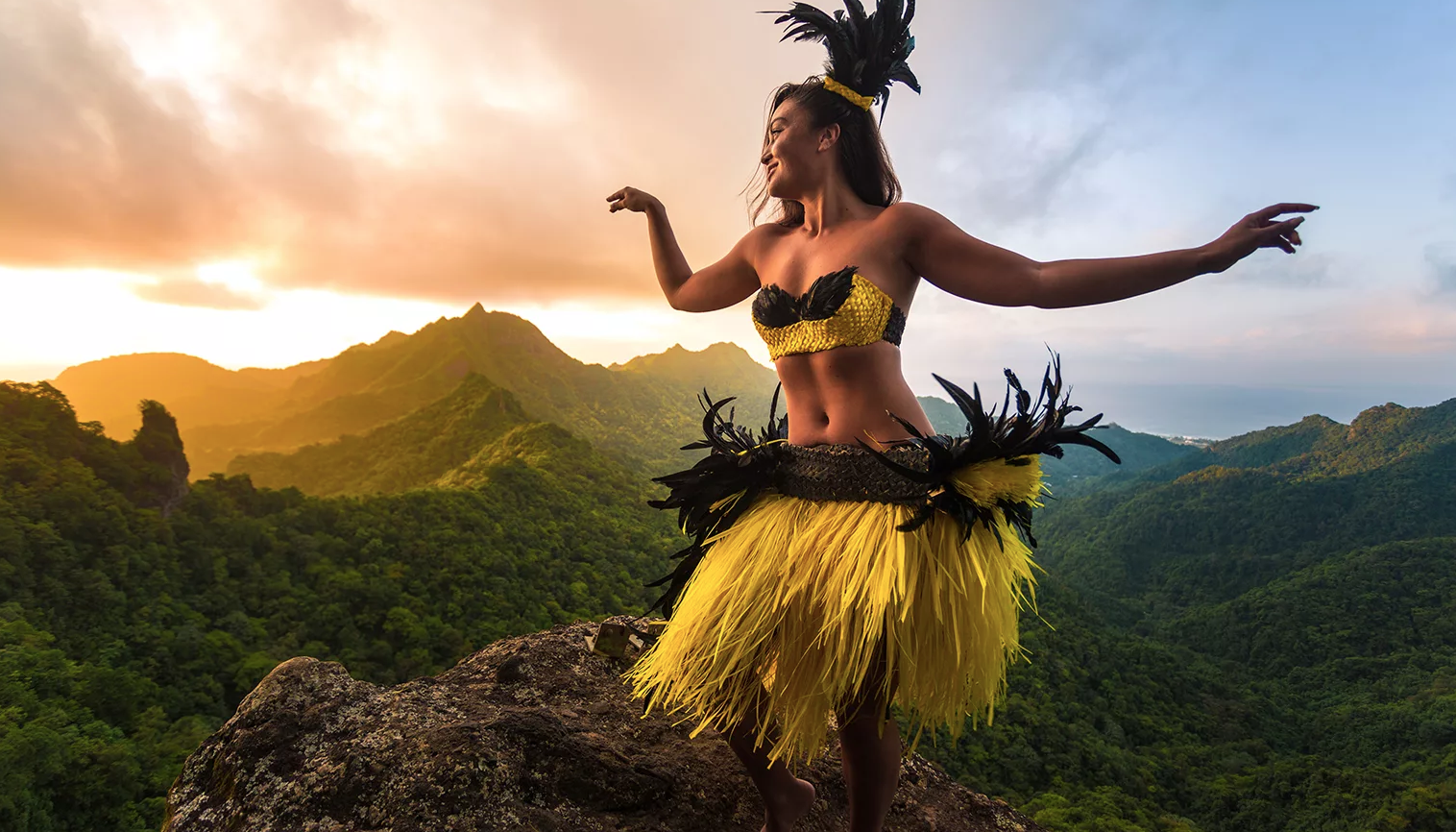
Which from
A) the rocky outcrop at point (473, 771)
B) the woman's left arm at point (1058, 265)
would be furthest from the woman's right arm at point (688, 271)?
the rocky outcrop at point (473, 771)

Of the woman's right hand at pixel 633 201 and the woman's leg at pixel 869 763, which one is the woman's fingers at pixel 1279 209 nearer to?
the woman's leg at pixel 869 763

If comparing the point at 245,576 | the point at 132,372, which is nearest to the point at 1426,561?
the point at 245,576

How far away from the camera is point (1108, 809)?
863 inches

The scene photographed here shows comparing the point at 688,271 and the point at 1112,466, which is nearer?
the point at 688,271

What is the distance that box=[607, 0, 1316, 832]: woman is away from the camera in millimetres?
1637

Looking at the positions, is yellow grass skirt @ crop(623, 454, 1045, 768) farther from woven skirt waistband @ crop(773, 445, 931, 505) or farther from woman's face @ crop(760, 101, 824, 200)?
woman's face @ crop(760, 101, 824, 200)

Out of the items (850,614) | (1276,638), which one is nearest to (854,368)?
(850,614)

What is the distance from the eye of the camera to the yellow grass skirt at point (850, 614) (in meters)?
1.63

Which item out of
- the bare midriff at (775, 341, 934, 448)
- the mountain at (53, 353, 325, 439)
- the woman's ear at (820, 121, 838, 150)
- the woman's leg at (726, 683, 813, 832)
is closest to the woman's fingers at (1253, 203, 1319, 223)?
the bare midriff at (775, 341, 934, 448)

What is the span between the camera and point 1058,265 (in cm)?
163

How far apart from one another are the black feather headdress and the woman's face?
0.22m

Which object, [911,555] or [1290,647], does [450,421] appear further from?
[1290,647]

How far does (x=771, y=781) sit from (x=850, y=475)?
44.0 inches

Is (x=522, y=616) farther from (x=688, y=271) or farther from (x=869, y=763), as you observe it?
(x=869, y=763)
